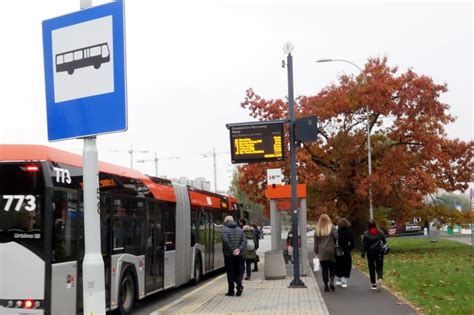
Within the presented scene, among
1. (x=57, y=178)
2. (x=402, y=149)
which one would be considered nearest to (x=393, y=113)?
(x=402, y=149)

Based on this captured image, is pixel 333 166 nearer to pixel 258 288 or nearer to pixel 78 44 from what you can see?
pixel 258 288

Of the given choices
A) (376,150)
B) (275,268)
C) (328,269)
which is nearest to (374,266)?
(328,269)

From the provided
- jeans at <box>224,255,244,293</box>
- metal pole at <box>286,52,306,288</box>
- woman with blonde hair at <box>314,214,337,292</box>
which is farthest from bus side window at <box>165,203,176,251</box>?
woman with blonde hair at <box>314,214,337,292</box>

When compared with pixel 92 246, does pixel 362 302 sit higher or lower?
lower

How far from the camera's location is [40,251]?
8039mm

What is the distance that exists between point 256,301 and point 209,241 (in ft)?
22.9

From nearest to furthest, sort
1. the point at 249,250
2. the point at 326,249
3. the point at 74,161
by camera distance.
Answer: the point at 74,161
the point at 326,249
the point at 249,250

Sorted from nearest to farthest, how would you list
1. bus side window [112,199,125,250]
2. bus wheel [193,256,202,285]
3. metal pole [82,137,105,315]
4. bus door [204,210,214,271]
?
metal pole [82,137,105,315]
bus side window [112,199,125,250]
bus wheel [193,256,202,285]
bus door [204,210,214,271]

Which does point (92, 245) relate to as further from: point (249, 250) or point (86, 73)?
point (249, 250)

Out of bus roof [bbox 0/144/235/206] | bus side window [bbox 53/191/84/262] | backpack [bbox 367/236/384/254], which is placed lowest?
backpack [bbox 367/236/384/254]

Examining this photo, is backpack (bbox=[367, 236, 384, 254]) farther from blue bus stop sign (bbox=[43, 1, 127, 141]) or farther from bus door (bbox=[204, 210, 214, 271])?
blue bus stop sign (bbox=[43, 1, 127, 141])

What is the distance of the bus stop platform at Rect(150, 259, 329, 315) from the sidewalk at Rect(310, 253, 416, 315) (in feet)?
0.80

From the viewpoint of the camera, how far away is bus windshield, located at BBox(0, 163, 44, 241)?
8.16 metres

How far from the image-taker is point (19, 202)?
817 cm
